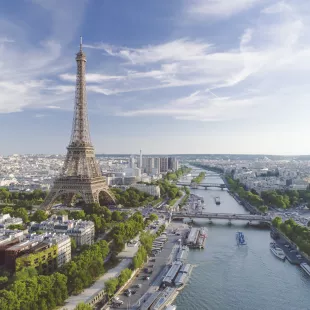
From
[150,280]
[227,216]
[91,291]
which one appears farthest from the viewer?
[227,216]

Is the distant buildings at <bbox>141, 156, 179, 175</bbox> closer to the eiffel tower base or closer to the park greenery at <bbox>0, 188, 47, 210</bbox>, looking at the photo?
the park greenery at <bbox>0, 188, 47, 210</bbox>

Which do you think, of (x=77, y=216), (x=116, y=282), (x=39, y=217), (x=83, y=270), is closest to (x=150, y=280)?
(x=116, y=282)

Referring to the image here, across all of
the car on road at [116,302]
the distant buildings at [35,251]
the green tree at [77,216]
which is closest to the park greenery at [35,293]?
the distant buildings at [35,251]

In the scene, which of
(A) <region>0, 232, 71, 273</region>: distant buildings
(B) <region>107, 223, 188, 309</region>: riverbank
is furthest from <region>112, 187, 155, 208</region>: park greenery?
(A) <region>0, 232, 71, 273</region>: distant buildings

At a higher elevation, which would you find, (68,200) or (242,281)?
(68,200)

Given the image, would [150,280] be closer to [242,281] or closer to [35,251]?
[242,281]

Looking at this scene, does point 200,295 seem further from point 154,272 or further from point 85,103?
point 85,103

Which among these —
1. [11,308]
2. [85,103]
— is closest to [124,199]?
[85,103]
